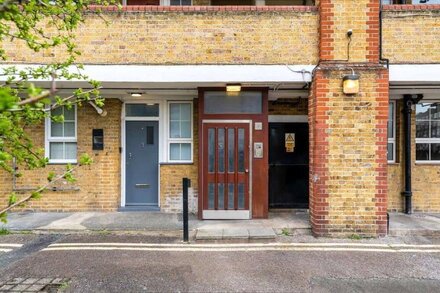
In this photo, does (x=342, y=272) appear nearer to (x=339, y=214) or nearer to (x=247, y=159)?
(x=339, y=214)

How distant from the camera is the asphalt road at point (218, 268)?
4.06m

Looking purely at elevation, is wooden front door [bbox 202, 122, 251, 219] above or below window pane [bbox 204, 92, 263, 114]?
below

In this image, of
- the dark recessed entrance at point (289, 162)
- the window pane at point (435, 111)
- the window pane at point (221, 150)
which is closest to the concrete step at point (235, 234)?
the window pane at point (221, 150)

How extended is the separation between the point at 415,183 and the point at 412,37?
11.8ft

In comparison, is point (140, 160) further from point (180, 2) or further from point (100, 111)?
point (180, 2)

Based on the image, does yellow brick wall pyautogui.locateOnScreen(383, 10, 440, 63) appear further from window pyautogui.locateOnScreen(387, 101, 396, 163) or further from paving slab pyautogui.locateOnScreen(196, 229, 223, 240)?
paving slab pyautogui.locateOnScreen(196, 229, 223, 240)

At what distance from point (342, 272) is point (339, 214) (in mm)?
1733

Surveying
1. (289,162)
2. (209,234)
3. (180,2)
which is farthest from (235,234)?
(180,2)

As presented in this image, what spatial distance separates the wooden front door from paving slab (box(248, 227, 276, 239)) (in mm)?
864

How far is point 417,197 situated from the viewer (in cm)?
782

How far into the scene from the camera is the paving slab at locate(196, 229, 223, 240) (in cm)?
583

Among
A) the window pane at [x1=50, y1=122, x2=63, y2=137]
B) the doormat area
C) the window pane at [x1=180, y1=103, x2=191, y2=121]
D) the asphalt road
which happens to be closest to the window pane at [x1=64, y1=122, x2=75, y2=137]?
the window pane at [x1=50, y1=122, x2=63, y2=137]

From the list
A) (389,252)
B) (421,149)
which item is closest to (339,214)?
(389,252)

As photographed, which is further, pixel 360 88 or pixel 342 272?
pixel 360 88
